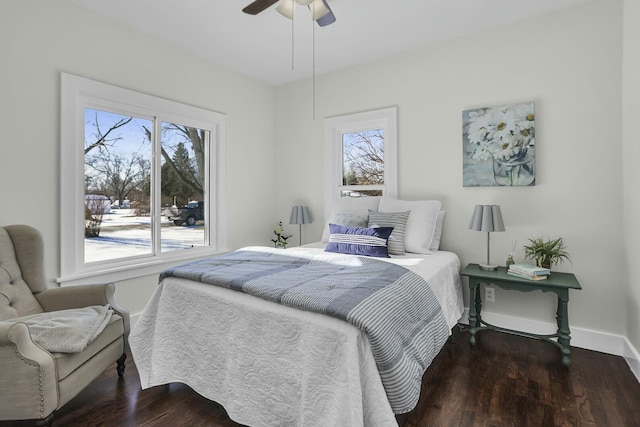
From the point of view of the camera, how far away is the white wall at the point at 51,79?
2.32m

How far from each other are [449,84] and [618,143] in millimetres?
1406

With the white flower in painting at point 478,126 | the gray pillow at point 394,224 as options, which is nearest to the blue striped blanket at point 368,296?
the gray pillow at point 394,224

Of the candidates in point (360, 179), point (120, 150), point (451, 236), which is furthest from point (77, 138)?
point (451, 236)

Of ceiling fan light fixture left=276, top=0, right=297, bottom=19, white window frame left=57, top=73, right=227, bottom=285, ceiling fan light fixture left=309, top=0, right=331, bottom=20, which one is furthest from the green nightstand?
white window frame left=57, top=73, right=227, bottom=285

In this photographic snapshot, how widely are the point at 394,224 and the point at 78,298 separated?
2.44 meters

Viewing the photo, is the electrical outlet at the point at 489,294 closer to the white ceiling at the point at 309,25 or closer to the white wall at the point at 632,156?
the white wall at the point at 632,156

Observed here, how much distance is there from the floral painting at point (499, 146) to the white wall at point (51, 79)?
2718 mm

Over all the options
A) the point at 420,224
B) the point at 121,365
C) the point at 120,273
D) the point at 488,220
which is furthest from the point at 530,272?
the point at 120,273

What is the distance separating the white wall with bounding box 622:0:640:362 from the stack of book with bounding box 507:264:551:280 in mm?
505

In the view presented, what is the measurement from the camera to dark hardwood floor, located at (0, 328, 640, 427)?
5.94 ft

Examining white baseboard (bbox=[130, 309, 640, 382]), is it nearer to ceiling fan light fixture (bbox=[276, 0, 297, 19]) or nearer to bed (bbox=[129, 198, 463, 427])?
bed (bbox=[129, 198, 463, 427])

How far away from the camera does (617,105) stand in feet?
8.23

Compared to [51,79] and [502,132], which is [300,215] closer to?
[502,132]

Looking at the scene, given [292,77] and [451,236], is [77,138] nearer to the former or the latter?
[292,77]
